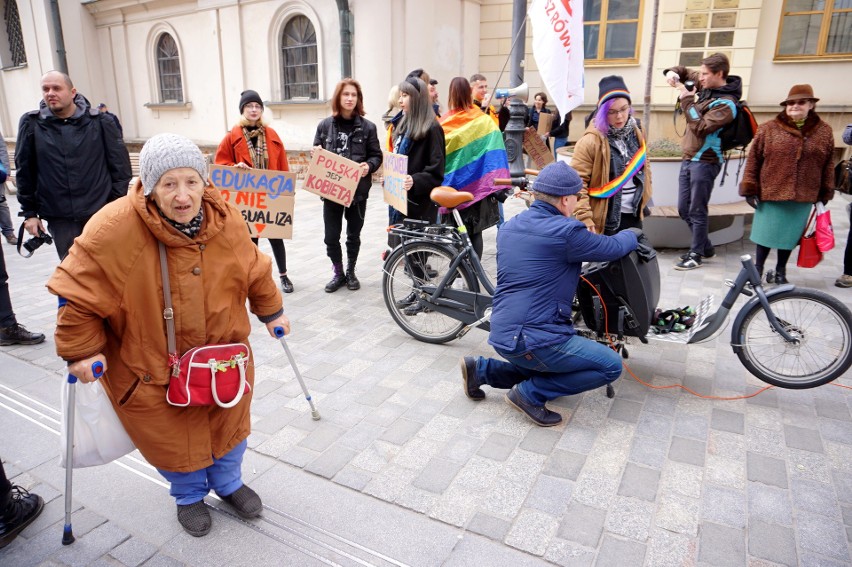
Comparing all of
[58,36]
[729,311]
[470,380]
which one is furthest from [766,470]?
[58,36]

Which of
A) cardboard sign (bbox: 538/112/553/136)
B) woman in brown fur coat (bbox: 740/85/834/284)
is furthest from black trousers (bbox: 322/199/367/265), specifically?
cardboard sign (bbox: 538/112/553/136)

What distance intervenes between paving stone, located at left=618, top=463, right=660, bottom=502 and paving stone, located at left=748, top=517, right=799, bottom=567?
41cm

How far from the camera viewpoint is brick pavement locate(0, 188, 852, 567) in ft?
7.95

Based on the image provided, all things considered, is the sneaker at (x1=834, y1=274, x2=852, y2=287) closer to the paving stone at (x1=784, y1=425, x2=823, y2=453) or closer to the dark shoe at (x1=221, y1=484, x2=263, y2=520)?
the paving stone at (x1=784, y1=425, x2=823, y2=453)

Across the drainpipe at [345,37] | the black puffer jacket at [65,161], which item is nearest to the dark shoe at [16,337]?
the black puffer jacket at [65,161]

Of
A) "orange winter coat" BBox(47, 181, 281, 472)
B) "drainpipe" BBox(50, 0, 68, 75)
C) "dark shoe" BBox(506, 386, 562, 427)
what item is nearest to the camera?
"orange winter coat" BBox(47, 181, 281, 472)

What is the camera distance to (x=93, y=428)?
2.31 m

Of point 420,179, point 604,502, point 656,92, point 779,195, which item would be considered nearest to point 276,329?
point 604,502

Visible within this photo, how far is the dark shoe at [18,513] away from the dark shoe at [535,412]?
2.39 m

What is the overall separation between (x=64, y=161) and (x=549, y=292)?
3.67 m

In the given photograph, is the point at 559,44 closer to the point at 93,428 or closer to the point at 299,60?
the point at 93,428

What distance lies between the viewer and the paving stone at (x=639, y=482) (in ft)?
8.89

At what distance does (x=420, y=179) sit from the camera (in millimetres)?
4895

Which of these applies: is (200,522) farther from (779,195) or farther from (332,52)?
(332,52)
